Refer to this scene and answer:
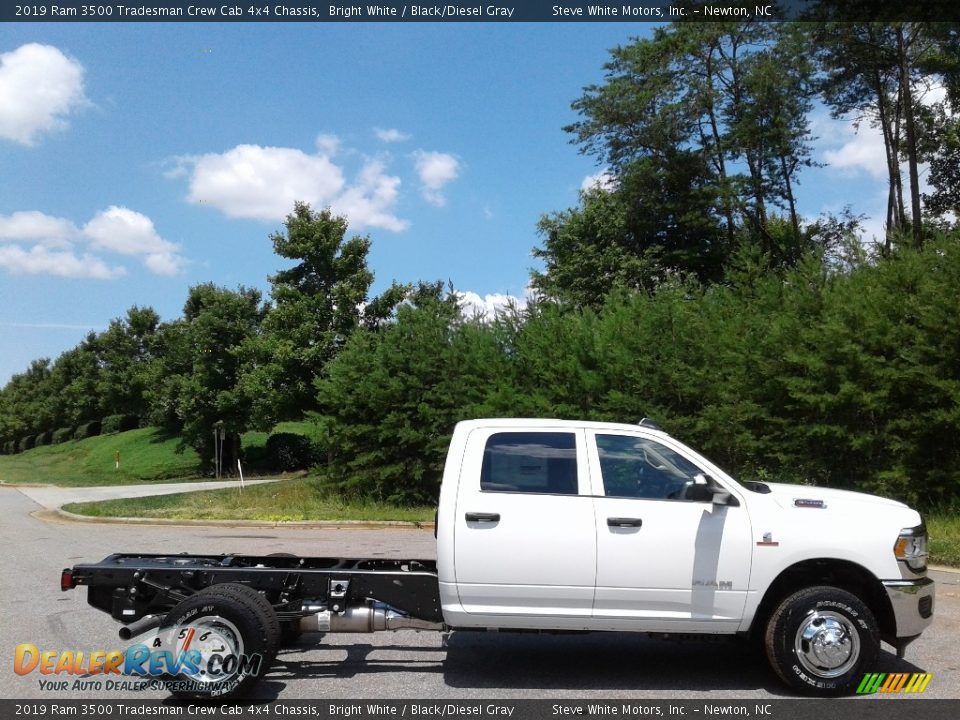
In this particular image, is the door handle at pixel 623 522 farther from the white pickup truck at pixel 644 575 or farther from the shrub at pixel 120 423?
the shrub at pixel 120 423

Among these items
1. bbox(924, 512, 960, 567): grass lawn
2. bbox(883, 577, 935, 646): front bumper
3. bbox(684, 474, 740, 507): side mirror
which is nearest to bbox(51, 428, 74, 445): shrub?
bbox(924, 512, 960, 567): grass lawn

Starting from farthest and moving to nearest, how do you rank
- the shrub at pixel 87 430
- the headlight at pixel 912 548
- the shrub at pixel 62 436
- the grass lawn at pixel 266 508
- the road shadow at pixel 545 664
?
1. the shrub at pixel 62 436
2. the shrub at pixel 87 430
3. the grass lawn at pixel 266 508
4. the road shadow at pixel 545 664
5. the headlight at pixel 912 548

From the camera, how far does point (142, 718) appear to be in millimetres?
5543

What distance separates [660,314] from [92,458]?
50.0 m

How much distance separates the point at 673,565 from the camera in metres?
5.87

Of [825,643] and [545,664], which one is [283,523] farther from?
[825,643]

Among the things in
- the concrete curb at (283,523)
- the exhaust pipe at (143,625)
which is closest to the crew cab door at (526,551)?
the exhaust pipe at (143,625)

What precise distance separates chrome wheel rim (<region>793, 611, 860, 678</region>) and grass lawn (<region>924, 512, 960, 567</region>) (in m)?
6.29

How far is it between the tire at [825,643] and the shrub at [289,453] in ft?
111

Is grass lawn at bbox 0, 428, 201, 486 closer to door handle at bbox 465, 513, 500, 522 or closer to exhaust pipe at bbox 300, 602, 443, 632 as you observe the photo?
exhaust pipe at bbox 300, 602, 443, 632

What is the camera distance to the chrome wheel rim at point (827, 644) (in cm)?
582

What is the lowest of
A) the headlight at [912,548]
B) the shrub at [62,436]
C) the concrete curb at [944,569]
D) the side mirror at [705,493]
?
the concrete curb at [944,569]

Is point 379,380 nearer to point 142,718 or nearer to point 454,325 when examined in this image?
point 454,325

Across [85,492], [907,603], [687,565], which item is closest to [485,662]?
[687,565]
